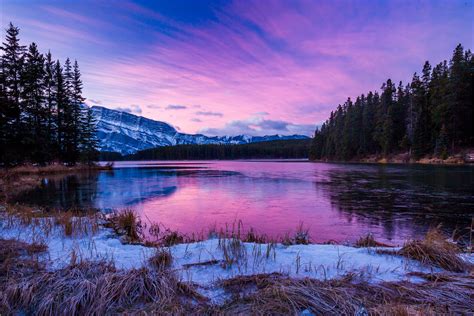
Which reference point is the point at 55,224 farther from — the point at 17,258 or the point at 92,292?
the point at 92,292

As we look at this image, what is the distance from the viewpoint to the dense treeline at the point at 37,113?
1053 inches

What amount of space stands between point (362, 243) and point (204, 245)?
3781 millimetres

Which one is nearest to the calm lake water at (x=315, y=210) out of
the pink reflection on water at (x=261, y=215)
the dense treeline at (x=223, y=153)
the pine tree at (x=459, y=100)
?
the pink reflection on water at (x=261, y=215)

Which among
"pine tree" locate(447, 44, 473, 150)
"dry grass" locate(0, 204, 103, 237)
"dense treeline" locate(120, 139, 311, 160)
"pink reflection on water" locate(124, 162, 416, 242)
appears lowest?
"pink reflection on water" locate(124, 162, 416, 242)

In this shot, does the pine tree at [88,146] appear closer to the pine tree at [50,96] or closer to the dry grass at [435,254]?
the pine tree at [50,96]

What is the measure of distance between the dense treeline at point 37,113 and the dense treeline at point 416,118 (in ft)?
199

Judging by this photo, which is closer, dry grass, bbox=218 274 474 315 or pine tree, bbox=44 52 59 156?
dry grass, bbox=218 274 474 315

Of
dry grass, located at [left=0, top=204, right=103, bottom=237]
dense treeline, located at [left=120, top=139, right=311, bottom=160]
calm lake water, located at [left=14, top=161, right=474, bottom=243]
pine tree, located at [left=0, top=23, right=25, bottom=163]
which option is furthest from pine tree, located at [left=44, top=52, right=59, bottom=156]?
dense treeline, located at [left=120, top=139, right=311, bottom=160]

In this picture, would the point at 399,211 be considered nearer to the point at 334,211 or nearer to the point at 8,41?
the point at 334,211

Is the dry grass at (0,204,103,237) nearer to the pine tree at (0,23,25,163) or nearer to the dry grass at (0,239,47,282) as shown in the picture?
the dry grass at (0,239,47,282)

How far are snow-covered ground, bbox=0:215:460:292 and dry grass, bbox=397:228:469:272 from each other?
21 cm

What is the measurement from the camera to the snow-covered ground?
416 cm

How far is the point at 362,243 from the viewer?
6559 mm

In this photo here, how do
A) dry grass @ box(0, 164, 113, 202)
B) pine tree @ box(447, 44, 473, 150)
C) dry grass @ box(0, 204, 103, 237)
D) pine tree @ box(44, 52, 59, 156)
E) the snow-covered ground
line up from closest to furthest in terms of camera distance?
the snow-covered ground → dry grass @ box(0, 204, 103, 237) → dry grass @ box(0, 164, 113, 202) → pine tree @ box(44, 52, 59, 156) → pine tree @ box(447, 44, 473, 150)
